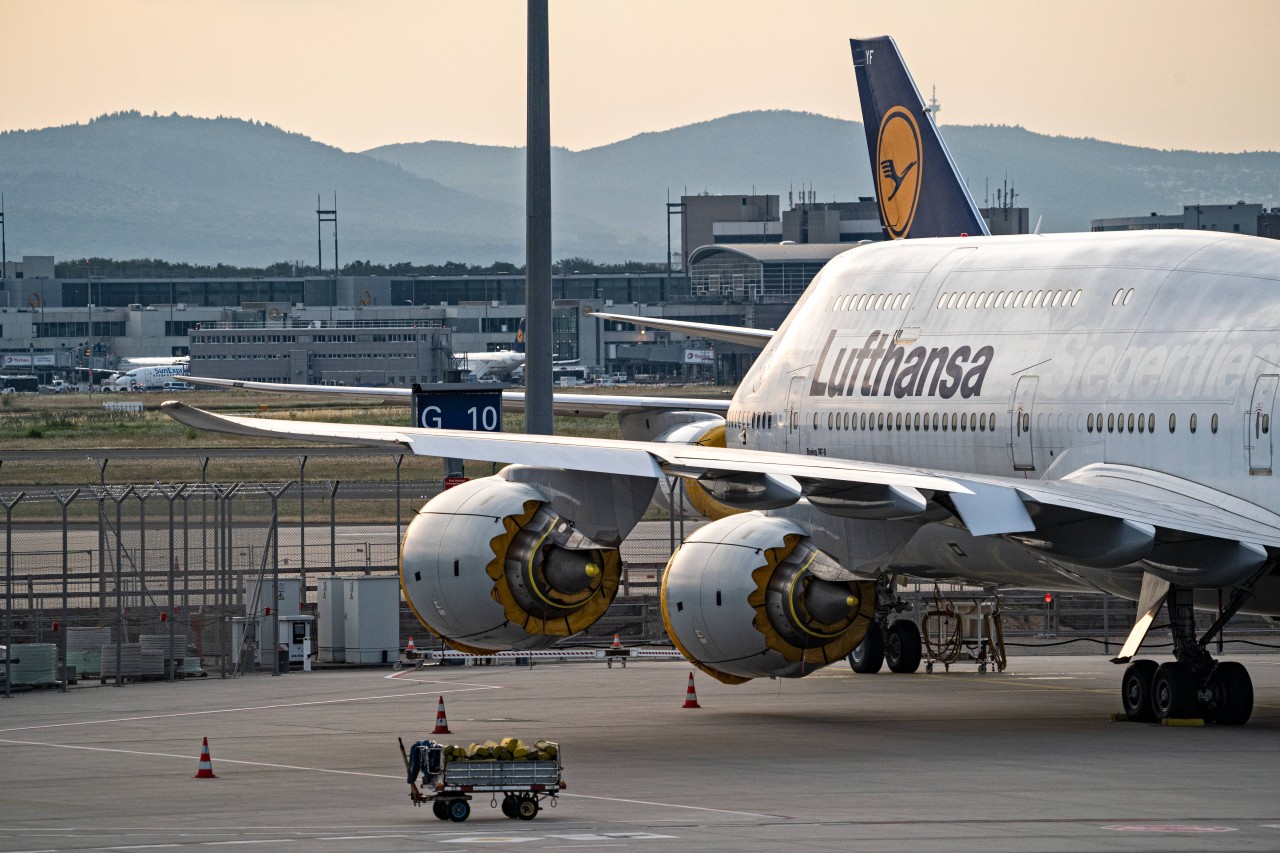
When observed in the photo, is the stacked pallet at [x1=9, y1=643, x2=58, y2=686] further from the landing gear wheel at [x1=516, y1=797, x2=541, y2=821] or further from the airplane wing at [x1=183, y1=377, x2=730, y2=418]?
the landing gear wheel at [x1=516, y1=797, x2=541, y2=821]

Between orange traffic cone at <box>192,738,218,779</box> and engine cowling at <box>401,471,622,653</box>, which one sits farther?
engine cowling at <box>401,471,622,653</box>

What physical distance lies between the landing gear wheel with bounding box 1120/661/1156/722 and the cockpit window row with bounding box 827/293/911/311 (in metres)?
6.07

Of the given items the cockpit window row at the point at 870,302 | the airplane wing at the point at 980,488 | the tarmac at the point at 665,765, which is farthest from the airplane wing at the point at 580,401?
the airplane wing at the point at 980,488

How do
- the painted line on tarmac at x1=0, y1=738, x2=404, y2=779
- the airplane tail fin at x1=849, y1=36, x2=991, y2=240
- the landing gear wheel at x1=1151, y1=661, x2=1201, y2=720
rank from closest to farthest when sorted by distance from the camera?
the painted line on tarmac at x1=0, y1=738, x2=404, y2=779 < the landing gear wheel at x1=1151, y1=661, x2=1201, y2=720 < the airplane tail fin at x1=849, y1=36, x2=991, y2=240

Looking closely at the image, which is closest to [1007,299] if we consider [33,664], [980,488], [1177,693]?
[980,488]

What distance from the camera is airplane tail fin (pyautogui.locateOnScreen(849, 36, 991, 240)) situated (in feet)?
123

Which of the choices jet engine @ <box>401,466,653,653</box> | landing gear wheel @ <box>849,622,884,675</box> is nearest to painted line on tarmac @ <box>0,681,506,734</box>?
jet engine @ <box>401,466,653,653</box>

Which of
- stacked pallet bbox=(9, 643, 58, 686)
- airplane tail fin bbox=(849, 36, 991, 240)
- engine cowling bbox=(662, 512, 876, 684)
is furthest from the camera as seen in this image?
airplane tail fin bbox=(849, 36, 991, 240)

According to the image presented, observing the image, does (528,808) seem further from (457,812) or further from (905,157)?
(905,157)

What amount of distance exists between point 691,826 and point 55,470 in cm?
6056

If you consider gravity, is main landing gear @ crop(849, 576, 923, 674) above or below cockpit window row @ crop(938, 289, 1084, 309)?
below

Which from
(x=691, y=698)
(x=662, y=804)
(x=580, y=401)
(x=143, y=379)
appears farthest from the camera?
(x=143, y=379)

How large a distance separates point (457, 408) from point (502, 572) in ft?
22.8

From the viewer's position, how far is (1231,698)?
73.4ft
